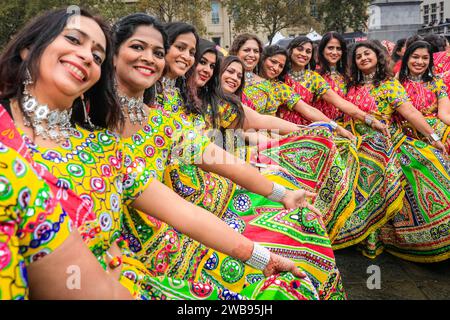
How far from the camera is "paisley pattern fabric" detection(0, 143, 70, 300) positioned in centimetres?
87

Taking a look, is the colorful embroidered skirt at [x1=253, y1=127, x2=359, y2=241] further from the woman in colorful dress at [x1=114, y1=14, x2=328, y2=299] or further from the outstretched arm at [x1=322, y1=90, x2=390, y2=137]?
the woman in colorful dress at [x1=114, y1=14, x2=328, y2=299]

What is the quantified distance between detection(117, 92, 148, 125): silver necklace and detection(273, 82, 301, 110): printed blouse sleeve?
2.57 metres

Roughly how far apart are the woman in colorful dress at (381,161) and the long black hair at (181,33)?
1.72m

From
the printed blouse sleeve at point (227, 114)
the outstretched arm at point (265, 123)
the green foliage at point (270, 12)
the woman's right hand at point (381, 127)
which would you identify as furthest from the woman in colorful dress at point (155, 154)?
the green foliage at point (270, 12)

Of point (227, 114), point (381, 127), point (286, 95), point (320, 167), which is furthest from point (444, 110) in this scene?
point (227, 114)

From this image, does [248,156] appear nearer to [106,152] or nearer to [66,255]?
[106,152]

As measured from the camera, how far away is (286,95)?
14.3 ft

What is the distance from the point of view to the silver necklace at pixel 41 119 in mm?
1371

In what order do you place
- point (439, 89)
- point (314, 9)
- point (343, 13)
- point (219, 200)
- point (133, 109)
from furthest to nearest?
point (314, 9) → point (343, 13) → point (439, 89) → point (219, 200) → point (133, 109)

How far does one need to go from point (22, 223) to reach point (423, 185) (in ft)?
11.1

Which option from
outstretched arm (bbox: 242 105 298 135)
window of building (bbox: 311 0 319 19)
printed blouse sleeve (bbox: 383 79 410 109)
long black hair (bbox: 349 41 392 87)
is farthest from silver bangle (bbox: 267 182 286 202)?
window of building (bbox: 311 0 319 19)

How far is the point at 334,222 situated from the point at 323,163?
446 millimetres

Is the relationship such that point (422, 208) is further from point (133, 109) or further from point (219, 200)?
point (133, 109)
